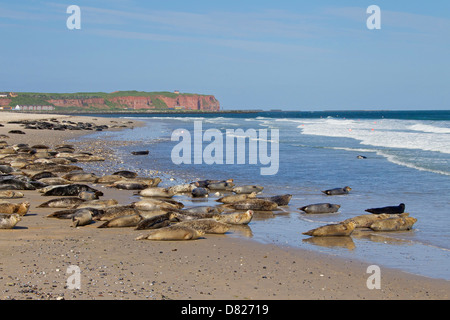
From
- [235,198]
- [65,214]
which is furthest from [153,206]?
[235,198]

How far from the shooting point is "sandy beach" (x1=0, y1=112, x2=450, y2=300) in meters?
4.83

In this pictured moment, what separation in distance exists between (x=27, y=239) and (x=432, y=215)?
21.3 feet

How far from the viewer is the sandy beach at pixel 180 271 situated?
190 inches

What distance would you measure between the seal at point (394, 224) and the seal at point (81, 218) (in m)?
4.31

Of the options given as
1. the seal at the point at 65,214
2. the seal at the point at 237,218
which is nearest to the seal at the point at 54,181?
the seal at the point at 65,214

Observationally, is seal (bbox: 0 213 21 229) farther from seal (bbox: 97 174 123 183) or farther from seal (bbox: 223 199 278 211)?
A: seal (bbox: 97 174 123 183)

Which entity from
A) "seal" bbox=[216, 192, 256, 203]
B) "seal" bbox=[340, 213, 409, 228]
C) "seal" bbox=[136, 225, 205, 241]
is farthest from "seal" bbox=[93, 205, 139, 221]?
"seal" bbox=[340, 213, 409, 228]

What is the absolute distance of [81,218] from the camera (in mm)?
7801

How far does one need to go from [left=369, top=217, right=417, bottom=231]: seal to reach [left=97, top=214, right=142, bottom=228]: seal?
3.60 metres

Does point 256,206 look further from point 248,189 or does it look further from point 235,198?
point 248,189

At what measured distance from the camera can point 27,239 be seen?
682cm

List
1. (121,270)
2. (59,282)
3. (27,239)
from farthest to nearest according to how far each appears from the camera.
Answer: (27,239) < (121,270) < (59,282)
